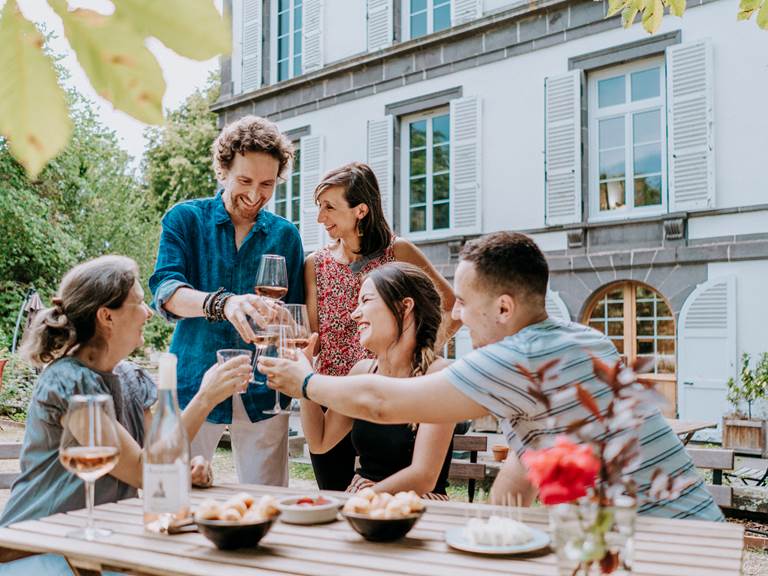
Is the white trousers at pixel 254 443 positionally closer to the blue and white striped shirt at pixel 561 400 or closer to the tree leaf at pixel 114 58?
the blue and white striped shirt at pixel 561 400

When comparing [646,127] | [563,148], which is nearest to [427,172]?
[563,148]

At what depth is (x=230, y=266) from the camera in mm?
2867

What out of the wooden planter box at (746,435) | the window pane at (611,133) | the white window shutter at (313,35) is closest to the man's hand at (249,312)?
the wooden planter box at (746,435)

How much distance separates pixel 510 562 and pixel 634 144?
886 cm

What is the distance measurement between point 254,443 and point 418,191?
9160mm

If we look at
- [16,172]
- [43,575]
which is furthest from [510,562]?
[16,172]

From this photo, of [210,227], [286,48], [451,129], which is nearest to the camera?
[210,227]

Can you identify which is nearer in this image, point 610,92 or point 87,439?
point 87,439

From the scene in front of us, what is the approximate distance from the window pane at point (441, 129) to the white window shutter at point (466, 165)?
0.37 metres

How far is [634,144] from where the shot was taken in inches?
378

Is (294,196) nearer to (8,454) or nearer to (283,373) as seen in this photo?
(8,454)

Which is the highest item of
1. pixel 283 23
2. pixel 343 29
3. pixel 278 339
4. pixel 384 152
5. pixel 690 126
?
pixel 283 23

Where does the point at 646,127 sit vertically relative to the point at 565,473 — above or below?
above

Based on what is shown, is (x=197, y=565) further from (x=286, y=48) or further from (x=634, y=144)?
(x=286, y=48)
